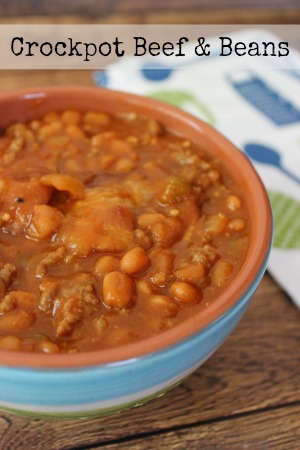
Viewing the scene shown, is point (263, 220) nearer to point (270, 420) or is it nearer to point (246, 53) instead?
point (270, 420)

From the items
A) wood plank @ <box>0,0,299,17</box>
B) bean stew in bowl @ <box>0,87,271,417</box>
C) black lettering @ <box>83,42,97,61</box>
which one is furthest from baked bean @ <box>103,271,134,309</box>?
wood plank @ <box>0,0,299,17</box>

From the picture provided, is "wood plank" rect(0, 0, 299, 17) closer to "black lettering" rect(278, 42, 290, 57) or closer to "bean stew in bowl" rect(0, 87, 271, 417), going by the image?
"black lettering" rect(278, 42, 290, 57)

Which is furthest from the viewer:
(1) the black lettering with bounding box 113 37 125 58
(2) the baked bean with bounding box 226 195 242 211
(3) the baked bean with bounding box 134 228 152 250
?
(1) the black lettering with bounding box 113 37 125 58

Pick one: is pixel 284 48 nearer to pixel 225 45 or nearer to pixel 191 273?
pixel 225 45

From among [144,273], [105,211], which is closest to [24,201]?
[105,211]

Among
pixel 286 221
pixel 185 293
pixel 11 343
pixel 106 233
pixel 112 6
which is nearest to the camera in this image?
pixel 11 343

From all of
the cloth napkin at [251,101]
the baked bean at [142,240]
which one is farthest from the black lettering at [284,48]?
the baked bean at [142,240]

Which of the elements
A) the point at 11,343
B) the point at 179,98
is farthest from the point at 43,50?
the point at 11,343
